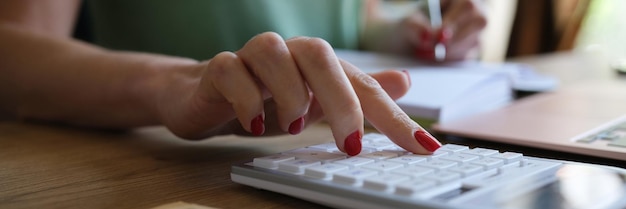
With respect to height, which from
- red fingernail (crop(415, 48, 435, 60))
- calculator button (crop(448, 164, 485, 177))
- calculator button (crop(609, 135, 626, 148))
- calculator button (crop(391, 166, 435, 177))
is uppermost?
red fingernail (crop(415, 48, 435, 60))

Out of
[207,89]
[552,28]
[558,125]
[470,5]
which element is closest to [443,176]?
[207,89]

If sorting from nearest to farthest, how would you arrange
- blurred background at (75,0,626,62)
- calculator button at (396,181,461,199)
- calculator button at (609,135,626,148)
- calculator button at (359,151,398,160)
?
calculator button at (396,181,461,199), calculator button at (359,151,398,160), calculator button at (609,135,626,148), blurred background at (75,0,626,62)

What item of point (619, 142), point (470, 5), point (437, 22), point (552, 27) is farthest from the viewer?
point (552, 27)

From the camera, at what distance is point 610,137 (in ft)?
2.04

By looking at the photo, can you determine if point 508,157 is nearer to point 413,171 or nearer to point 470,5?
point 413,171

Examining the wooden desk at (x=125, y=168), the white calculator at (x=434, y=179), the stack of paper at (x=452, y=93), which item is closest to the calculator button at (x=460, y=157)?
the white calculator at (x=434, y=179)

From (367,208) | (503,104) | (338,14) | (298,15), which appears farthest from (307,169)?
(338,14)

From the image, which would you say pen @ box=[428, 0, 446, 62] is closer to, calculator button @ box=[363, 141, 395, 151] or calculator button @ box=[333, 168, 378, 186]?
calculator button @ box=[363, 141, 395, 151]

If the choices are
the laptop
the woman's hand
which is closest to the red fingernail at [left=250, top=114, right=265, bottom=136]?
the woman's hand

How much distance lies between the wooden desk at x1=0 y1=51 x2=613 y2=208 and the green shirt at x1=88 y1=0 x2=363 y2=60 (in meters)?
0.40

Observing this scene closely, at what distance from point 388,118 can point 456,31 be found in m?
0.70

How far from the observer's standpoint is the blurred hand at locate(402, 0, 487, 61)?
Answer: 1.15 metres

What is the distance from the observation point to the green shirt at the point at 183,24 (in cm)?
117

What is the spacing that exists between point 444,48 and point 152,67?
607 mm
